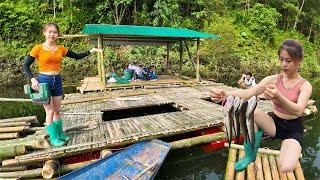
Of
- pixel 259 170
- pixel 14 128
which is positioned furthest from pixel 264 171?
pixel 14 128

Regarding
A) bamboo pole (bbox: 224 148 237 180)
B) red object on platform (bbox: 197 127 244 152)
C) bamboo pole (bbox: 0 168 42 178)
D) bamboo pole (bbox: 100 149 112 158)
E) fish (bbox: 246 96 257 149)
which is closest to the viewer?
fish (bbox: 246 96 257 149)

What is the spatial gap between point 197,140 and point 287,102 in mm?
5046

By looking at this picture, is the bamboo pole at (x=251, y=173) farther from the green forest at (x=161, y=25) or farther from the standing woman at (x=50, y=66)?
the green forest at (x=161, y=25)

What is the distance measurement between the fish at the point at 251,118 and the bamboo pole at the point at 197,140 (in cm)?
406

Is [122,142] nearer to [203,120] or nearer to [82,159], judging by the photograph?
[82,159]

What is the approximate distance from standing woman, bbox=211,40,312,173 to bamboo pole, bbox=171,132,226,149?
357 cm

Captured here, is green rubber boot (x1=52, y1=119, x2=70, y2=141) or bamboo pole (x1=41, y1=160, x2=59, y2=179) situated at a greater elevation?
green rubber boot (x1=52, y1=119, x2=70, y2=141)

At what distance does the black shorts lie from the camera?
433 centimetres

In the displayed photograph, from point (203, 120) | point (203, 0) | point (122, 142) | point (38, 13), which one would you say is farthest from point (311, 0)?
point (122, 142)

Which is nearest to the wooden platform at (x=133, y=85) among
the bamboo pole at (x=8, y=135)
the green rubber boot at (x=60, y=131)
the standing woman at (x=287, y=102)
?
the bamboo pole at (x=8, y=135)

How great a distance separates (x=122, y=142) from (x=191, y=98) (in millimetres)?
5623

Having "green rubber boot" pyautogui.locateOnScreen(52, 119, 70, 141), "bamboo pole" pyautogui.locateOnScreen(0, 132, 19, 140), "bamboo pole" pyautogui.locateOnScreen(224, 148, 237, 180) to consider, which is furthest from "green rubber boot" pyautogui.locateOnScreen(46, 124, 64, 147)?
"bamboo pole" pyautogui.locateOnScreen(224, 148, 237, 180)

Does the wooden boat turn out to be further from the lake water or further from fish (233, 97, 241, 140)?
fish (233, 97, 241, 140)

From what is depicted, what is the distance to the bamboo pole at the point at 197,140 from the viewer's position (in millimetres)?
8242
